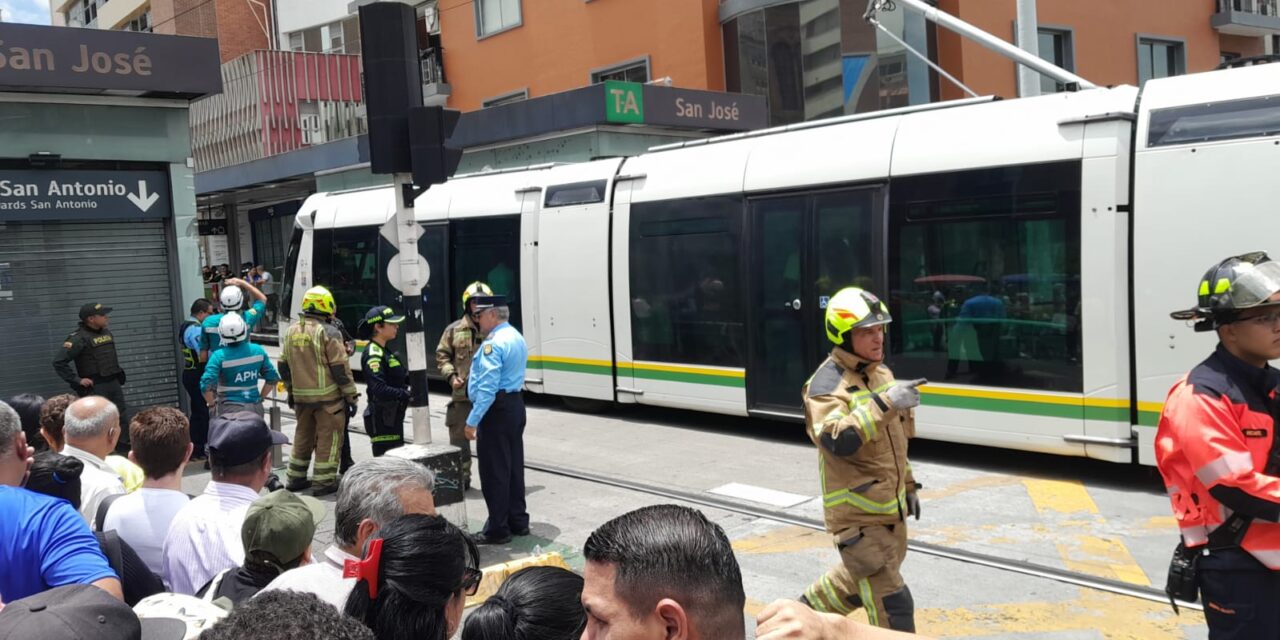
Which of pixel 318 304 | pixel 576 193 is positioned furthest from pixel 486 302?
pixel 576 193

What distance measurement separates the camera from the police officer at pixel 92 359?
9297 mm

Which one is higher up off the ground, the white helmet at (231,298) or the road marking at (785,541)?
the white helmet at (231,298)

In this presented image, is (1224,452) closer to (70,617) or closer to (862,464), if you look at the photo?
(862,464)

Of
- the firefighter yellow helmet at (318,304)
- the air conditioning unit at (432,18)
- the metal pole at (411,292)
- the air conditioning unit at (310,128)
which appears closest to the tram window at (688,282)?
the firefighter yellow helmet at (318,304)

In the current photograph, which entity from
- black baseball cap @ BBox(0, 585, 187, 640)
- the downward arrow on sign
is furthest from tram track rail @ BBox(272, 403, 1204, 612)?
black baseball cap @ BBox(0, 585, 187, 640)

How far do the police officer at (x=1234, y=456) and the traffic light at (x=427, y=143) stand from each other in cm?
481

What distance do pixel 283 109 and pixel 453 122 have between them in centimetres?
2603

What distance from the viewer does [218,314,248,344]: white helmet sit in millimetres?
8883

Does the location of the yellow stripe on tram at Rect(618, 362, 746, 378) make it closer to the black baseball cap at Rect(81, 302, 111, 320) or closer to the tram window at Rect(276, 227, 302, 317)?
the black baseball cap at Rect(81, 302, 111, 320)

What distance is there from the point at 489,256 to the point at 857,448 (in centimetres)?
1017

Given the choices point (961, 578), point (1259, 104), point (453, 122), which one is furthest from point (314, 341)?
point (1259, 104)

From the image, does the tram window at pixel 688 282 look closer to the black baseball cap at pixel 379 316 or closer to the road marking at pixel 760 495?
the road marking at pixel 760 495

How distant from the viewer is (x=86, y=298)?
34.5ft

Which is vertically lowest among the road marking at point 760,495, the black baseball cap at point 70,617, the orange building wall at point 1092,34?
the road marking at point 760,495
